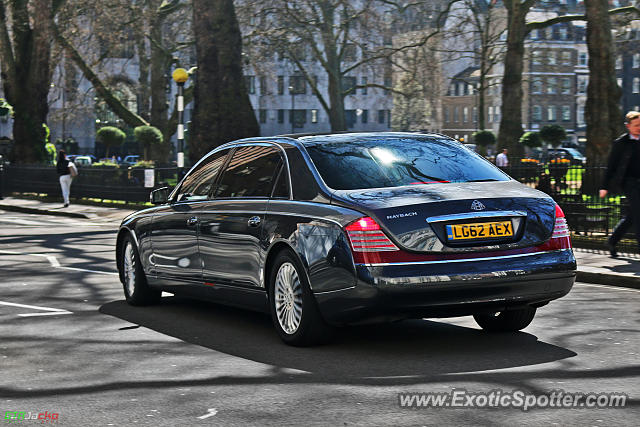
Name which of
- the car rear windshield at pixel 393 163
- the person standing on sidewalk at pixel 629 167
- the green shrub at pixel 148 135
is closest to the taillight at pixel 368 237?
the car rear windshield at pixel 393 163

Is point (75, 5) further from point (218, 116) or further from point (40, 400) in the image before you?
point (40, 400)

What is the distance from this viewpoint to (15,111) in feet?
128

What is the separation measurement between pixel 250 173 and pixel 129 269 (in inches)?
97.2

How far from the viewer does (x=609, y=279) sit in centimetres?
1250

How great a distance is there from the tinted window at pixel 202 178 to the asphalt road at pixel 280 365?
108 cm

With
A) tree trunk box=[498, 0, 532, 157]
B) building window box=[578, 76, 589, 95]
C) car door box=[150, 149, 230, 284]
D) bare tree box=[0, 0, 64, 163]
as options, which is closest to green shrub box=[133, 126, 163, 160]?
bare tree box=[0, 0, 64, 163]

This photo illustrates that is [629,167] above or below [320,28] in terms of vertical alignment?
below

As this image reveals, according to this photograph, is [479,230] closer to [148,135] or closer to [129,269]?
[129,269]

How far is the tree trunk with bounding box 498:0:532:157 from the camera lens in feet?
128

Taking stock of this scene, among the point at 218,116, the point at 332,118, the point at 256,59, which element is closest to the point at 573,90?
the point at 332,118

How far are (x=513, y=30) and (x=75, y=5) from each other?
16.4m

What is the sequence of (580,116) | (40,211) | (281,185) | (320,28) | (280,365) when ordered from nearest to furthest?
(280,365)
(281,185)
(40,211)
(320,28)
(580,116)

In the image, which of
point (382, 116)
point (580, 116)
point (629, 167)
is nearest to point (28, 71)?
point (629, 167)

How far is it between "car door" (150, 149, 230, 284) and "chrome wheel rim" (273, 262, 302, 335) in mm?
1412
